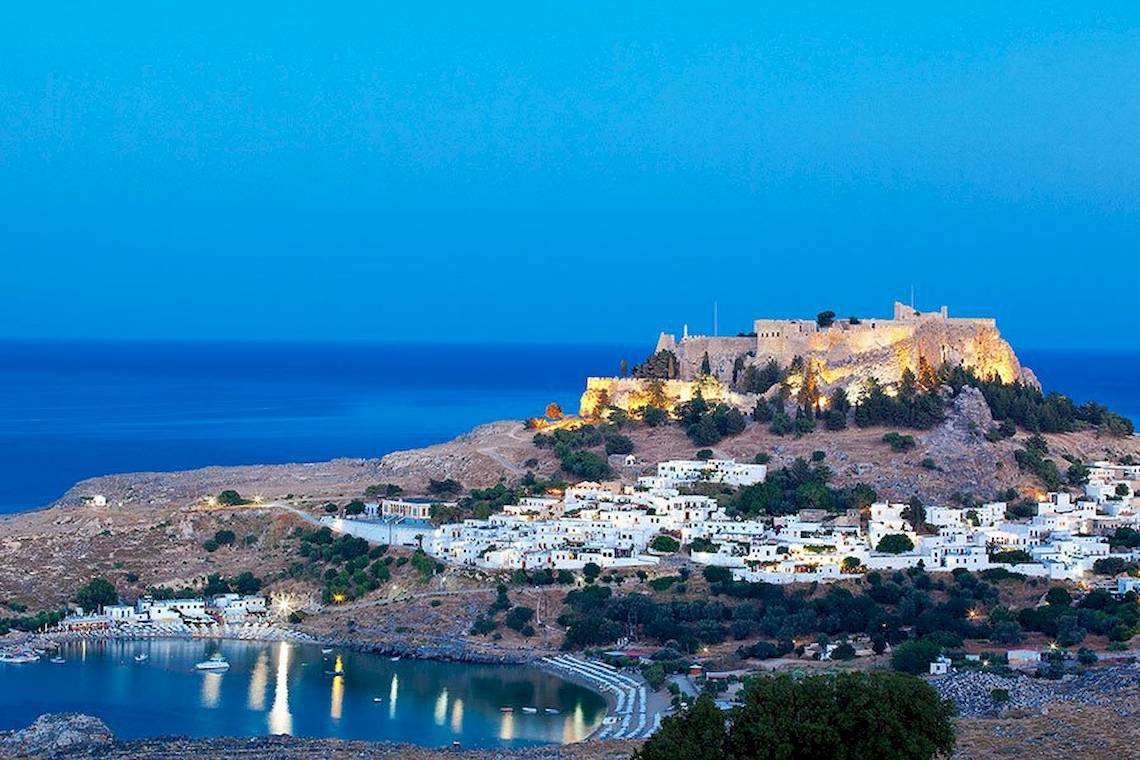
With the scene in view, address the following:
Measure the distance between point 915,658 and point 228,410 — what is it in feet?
259

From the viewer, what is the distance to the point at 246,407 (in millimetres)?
112312

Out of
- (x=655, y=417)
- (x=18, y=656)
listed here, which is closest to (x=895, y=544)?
(x=655, y=417)

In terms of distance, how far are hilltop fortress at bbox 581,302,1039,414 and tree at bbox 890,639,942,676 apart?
19791 millimetres

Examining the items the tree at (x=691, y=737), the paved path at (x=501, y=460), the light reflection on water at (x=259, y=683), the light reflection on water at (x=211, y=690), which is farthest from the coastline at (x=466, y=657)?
the paved path at (x=501, y=460)

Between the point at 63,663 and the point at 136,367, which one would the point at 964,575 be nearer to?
the point at 63,663

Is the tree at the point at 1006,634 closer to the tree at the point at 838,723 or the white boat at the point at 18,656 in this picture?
the tree at the point at 838,723

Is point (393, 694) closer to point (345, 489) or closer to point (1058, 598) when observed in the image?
point (1058, 598)

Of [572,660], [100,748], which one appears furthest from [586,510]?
[100,748]

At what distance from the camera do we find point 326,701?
115ft

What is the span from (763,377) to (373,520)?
1398 cm

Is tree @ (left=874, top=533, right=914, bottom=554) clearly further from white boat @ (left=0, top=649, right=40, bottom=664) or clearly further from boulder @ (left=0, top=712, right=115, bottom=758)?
boulder @ (left=0, top=712, right=115, bottom=758)

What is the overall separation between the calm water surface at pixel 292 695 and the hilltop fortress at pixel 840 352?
20.3 m

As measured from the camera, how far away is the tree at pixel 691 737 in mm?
20609

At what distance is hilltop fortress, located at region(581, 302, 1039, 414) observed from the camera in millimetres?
55406
